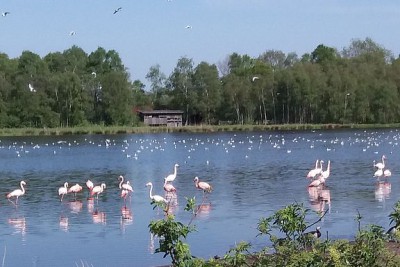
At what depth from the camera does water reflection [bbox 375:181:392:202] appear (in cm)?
2320

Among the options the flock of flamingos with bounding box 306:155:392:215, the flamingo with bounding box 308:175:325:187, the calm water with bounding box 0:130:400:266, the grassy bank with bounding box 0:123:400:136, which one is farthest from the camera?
the grassy bank with bounding box 0:123:400:136

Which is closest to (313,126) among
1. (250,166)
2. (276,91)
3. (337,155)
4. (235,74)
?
(276,91)

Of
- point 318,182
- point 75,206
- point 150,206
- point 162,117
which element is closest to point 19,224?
point 75,206

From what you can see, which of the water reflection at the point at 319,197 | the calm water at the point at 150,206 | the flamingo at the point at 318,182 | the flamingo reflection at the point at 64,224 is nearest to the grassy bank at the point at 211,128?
the calm water at the point at 150,206

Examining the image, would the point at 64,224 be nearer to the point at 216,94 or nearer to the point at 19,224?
the point at 19,224

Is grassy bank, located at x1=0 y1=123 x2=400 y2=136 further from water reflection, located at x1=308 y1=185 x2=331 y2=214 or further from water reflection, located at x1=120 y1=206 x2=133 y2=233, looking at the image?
water reflection, located at x1=120 y1=206 x2=133 y2=233

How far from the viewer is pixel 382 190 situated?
82.9 feet

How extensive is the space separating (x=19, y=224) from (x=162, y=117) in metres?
94.1

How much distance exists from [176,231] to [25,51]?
10418 cm

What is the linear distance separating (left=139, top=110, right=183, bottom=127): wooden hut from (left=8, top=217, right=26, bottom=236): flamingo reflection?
90014 millimetres

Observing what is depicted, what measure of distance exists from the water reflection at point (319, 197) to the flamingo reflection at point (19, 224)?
7474 mm

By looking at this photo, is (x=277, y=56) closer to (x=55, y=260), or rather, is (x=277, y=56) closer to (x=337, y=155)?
(x=337, y=155)

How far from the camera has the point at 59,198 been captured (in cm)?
2614

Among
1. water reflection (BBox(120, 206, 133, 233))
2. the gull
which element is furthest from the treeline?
water reflection (BBox(120, 206, 133, 233))
